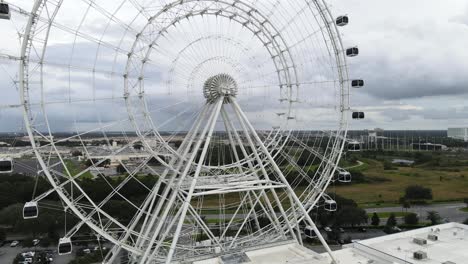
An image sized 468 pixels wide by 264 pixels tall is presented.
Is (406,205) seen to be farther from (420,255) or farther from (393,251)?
(420,255)

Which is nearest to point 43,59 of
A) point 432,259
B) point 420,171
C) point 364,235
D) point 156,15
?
point 156,15

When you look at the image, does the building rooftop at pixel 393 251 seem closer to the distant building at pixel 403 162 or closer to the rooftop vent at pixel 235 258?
the rooftop vent at pixel 235 258

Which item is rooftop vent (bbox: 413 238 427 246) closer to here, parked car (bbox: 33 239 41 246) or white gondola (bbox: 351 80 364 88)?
white gondola (bbox: 351 80 364 88)

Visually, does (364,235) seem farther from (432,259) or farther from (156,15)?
(156,15)

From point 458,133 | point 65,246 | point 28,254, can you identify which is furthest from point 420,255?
point 458,133

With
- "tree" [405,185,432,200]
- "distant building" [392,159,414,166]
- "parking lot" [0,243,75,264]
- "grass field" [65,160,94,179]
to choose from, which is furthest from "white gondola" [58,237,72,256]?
"distant building" [392,159,414,166]

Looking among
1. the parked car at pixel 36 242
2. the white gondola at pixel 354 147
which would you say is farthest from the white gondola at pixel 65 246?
the parked car at pixel 36 242
